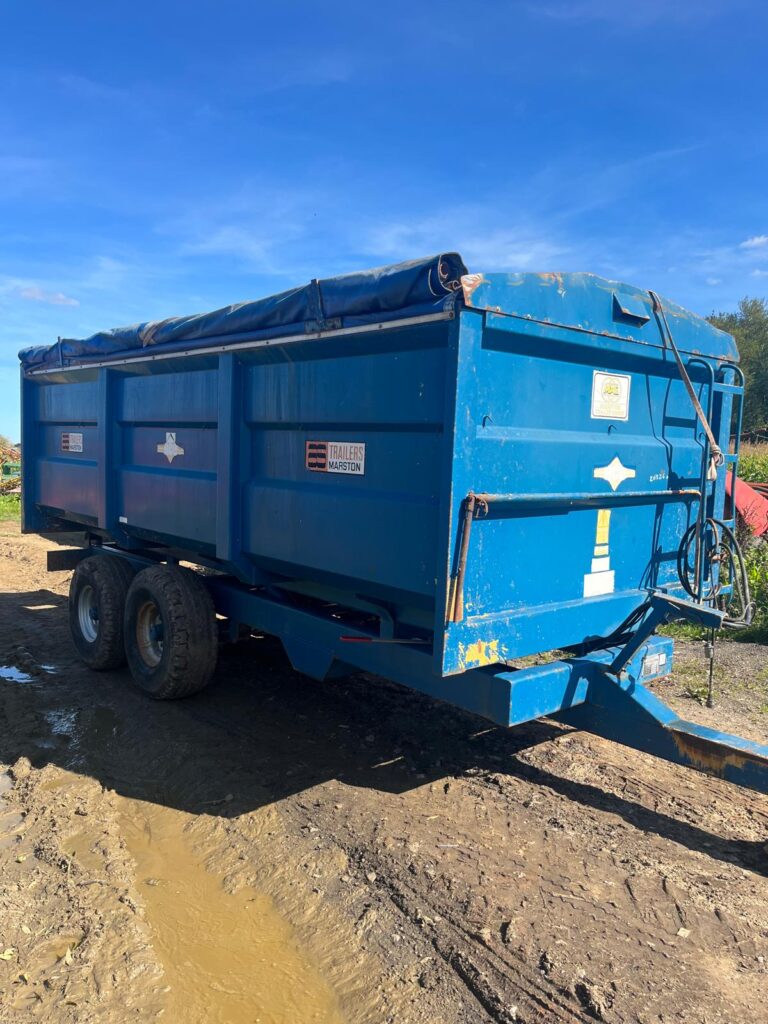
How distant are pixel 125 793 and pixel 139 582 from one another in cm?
158

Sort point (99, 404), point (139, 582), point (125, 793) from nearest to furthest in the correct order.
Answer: point (125, 793) → point (139, 582) → point (99, 404)

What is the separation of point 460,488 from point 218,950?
1.96m

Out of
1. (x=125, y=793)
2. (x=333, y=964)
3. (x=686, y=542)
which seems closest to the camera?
(x=333, y=964)

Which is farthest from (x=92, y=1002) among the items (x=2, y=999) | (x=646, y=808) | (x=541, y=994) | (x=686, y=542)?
(x=686, y=542)

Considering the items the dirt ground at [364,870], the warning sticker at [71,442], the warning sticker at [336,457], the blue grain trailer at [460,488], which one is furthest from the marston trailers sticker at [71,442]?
the warning sticker at [336,457]

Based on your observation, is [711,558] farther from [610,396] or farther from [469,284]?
[469,284]

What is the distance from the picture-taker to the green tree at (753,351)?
35.0 meters

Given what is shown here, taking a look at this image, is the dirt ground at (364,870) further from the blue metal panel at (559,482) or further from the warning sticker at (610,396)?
the warning sticker at (610,396)

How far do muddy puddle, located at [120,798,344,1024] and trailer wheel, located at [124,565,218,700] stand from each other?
1.49m

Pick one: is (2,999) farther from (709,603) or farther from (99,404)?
(99,404)

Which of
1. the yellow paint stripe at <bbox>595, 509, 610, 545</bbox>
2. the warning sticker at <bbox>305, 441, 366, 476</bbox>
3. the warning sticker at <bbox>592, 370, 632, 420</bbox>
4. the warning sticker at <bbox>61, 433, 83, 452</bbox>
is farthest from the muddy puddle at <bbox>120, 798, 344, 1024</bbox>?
the warning sticker at <bbox>61, 433, 83, 452</bbox>

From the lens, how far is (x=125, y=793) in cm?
404

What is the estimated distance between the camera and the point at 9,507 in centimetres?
2033

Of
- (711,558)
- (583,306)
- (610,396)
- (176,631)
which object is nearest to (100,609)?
(176,631)
